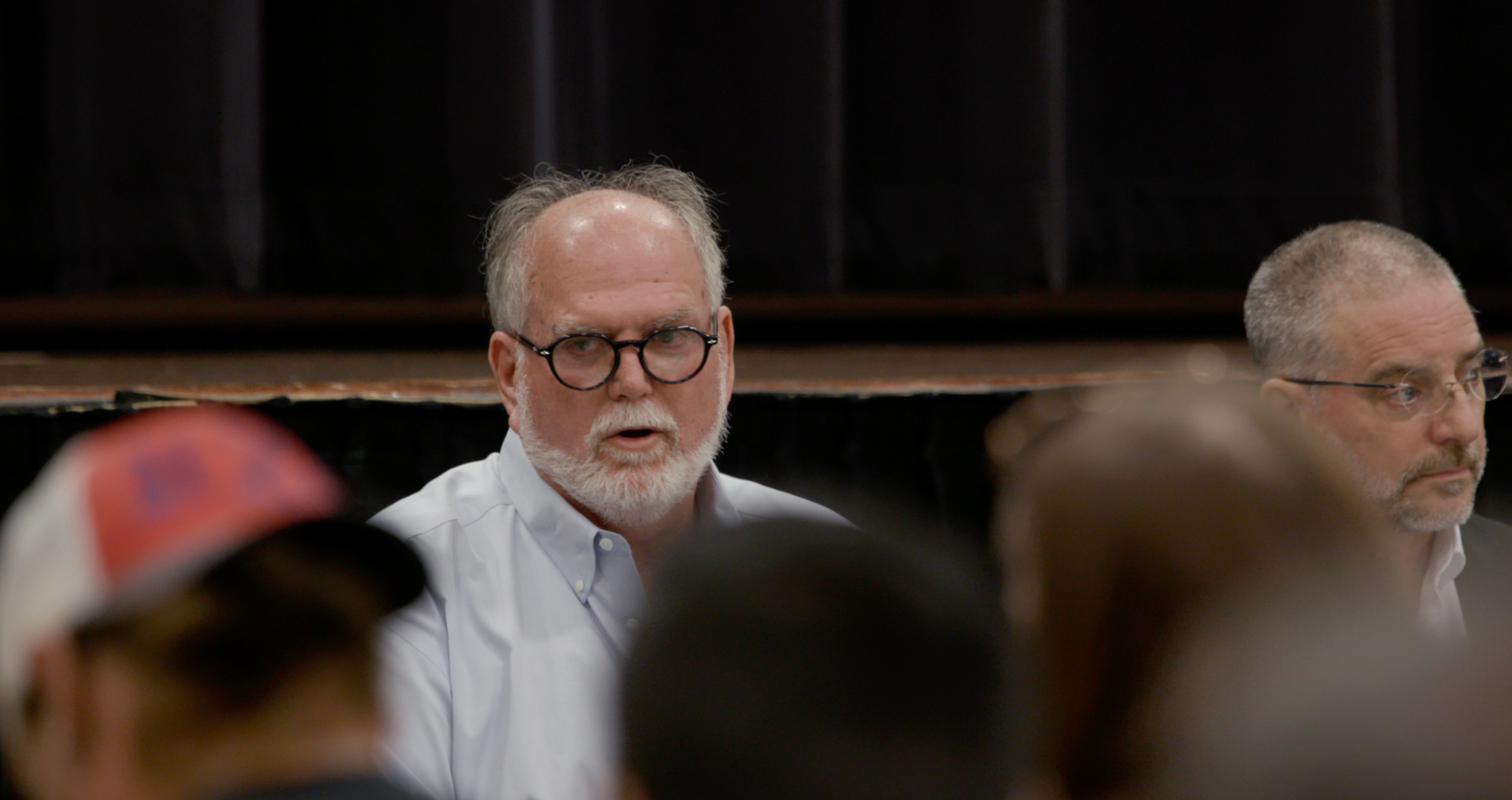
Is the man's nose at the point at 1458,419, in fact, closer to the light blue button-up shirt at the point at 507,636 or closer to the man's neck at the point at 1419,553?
the man's neck at the point at 1419,553

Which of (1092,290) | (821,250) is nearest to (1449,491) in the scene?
(1092,290)

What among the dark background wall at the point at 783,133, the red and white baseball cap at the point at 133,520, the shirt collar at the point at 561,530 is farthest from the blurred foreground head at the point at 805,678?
the dark background wall at the point at 783,133

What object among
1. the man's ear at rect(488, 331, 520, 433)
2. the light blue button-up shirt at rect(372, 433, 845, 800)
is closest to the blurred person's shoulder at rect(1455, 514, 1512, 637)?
the light blue button-up shirt at rect(372, 433, 845, 800)

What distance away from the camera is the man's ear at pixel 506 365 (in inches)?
67.8

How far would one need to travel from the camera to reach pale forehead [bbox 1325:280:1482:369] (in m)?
1.77

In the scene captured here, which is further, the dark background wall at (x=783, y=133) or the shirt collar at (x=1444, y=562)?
the dark background wall at (x=783, y=133)

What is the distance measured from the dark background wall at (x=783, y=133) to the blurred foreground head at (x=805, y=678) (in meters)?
1.71

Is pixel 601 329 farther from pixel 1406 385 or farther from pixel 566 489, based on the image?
pixel 1406 385

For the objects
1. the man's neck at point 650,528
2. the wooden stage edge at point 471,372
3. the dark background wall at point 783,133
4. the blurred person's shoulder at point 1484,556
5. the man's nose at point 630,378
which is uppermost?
the dark background wall at point 783,133

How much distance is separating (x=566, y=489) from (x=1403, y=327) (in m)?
1.09

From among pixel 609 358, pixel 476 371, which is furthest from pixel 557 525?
pixel 476 371

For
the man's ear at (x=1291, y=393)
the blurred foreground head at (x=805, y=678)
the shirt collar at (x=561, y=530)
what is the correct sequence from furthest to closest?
the man's ear at (x=1291, y=393) → the shirt collar at (x=561, y=530) → the blurred foreground head at (x=805, y=678)

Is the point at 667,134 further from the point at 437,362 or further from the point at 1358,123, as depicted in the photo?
the point at 1358,123

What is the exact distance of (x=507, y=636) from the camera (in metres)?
1.48
